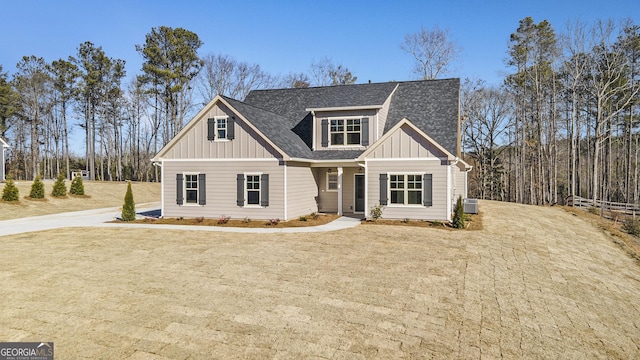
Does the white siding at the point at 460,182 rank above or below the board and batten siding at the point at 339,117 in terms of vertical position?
below

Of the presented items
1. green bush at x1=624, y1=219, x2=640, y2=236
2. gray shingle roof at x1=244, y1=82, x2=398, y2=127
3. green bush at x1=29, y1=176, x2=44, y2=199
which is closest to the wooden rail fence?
green bush at x1=624, y1=219, x2=640, y2=236

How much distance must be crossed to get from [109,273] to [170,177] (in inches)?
381

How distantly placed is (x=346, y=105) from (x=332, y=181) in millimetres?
4218

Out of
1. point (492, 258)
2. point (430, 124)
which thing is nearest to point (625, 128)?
point (430, 124)

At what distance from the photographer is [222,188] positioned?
18016mm

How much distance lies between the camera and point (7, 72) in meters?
43.2

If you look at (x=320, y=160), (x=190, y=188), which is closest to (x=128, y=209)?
(x=190, y=188)

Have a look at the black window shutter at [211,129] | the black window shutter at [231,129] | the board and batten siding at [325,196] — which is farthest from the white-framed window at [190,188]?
the board and batten siding at [325,196]

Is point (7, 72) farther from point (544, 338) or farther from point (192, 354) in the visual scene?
point (544, 338)

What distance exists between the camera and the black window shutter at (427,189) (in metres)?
16.5

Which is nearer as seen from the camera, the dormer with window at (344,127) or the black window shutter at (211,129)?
the black window shutter at (211,129)

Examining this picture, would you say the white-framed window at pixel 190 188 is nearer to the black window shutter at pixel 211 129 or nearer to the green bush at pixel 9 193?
the black window shutter at pixel 211 129

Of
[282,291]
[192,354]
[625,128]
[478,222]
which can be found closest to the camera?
[192,354]

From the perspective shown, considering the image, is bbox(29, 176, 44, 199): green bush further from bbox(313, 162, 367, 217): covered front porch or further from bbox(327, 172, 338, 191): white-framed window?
bbox(327, 172, 338, 191): white-framed window
